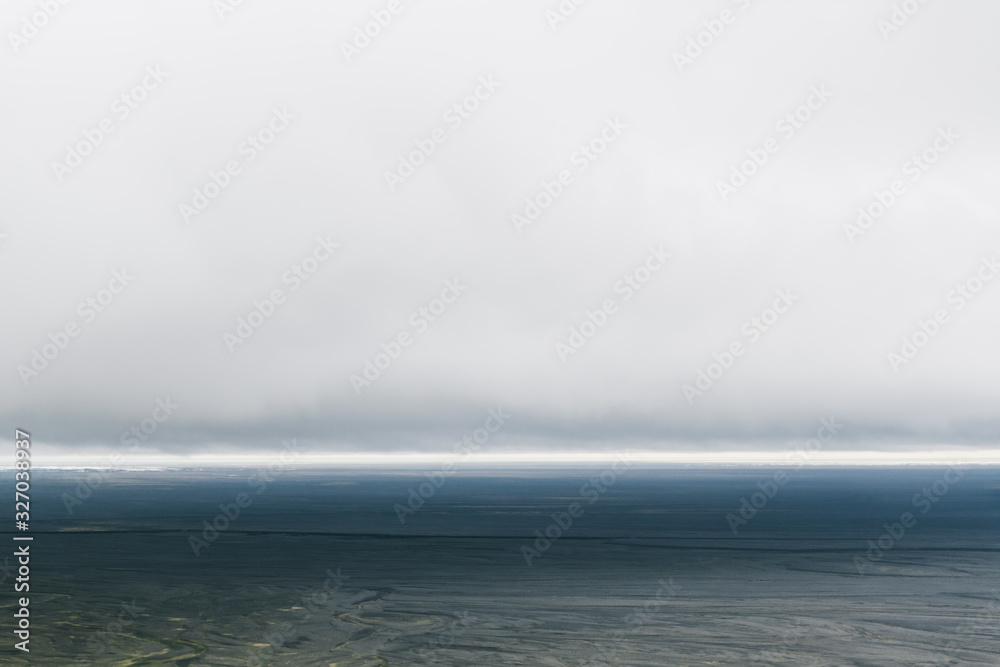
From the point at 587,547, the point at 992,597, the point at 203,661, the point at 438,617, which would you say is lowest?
the point at 203,661

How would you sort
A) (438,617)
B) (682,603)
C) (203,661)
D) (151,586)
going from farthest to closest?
(151,586) → (682,603) → (438,617) → (203,661)

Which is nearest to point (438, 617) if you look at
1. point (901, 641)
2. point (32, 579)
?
point (901, 641)

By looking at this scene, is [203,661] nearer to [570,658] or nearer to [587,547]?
[570,658]

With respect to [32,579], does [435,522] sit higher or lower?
higher

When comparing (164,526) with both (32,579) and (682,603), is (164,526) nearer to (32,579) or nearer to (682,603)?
(32,579)

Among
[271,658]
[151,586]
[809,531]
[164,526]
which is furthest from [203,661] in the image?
[809,531]

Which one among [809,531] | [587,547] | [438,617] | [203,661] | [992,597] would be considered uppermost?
[809,531]

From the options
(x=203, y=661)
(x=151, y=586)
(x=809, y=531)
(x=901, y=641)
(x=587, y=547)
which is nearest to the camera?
(x=203, y=661)

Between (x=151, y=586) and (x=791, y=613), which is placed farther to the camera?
(x=151, y=586)

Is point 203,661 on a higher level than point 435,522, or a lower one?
lower
